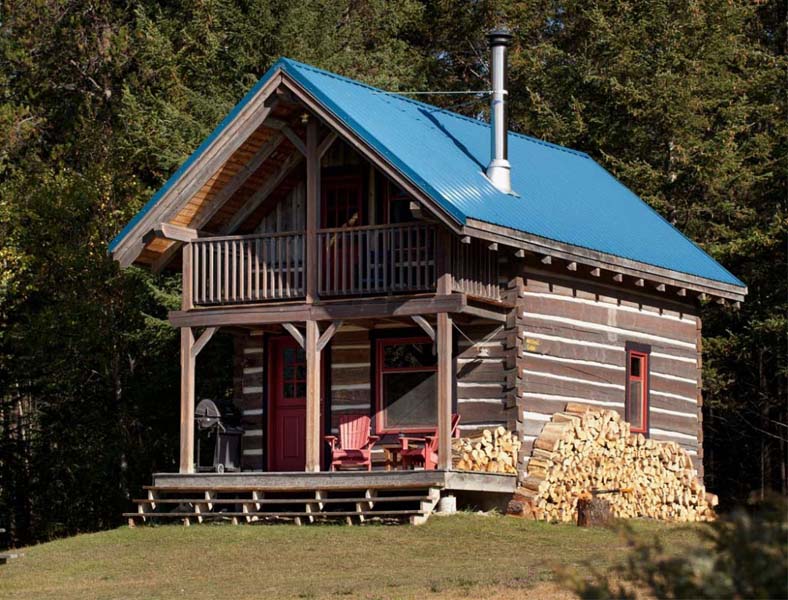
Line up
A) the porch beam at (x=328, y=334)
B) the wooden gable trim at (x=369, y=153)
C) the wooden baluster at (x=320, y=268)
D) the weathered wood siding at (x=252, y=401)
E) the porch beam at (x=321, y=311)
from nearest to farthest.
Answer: the wooden gable trim at (x=369, y=153)
the porch beam at (x=321, y=311)
the porch beam at (x=328, y=334)
the wooden baluster at (x=320, y=268)
the weathered wood siding at (x=252, y=401)

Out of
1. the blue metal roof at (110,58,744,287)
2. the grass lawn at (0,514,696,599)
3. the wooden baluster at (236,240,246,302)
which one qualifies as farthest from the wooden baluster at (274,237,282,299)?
the grass lawn at (0,514,696,599)

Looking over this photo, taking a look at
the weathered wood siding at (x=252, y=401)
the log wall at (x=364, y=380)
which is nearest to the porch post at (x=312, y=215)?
the log wall at (x=364, y=380)

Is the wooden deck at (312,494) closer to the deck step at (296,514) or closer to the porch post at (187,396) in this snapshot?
the deck step at (296,514)

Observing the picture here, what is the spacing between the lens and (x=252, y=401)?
29.8m

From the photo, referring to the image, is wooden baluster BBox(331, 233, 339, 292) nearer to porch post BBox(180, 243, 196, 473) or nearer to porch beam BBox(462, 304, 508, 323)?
porch beam BBox(462, 304, 508, 323)

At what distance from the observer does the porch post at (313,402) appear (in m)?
26.6

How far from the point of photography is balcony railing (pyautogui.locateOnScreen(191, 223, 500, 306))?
26.1 metres

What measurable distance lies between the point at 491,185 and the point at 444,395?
417 cm

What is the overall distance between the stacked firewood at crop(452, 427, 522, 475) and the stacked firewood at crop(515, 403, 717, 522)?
1.22ft

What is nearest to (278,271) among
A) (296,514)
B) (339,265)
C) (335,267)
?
(339,265)

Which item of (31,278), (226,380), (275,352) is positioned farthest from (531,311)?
(31,278)

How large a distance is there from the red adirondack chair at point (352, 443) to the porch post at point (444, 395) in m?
1.85

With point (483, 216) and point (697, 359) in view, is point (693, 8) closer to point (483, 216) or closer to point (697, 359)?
point (697, 359)

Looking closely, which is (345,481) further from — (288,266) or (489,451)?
(288,266)
